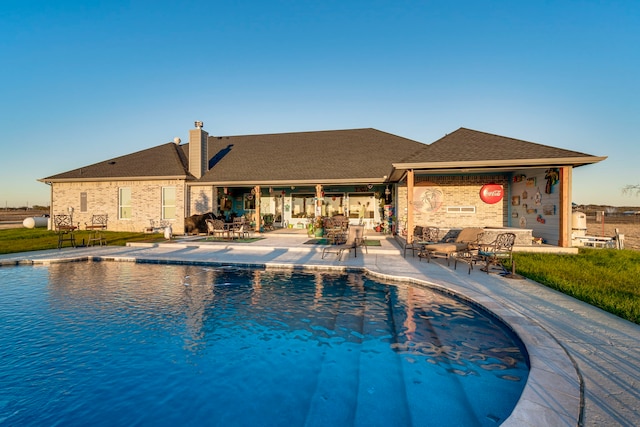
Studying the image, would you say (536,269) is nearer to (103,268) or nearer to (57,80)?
(103,268)

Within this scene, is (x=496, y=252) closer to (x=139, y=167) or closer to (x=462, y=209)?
(x=462, y=209)

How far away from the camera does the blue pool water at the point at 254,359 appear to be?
127 inches

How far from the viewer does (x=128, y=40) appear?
1541 cm

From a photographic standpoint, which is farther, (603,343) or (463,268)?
(463,268)

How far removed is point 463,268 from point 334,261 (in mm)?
3937

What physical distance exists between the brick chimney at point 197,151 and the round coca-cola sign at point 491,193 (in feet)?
52.7

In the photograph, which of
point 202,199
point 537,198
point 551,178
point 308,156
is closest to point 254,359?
point 551,178

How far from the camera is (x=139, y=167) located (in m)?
20.0

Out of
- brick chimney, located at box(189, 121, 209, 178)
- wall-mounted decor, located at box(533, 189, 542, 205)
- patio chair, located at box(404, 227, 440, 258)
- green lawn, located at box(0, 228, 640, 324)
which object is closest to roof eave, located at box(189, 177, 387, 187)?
brick chimney, located at box(189, 121, 209, 178)

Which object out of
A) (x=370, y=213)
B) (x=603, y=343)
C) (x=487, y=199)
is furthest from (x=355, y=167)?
(x=603, y=343)

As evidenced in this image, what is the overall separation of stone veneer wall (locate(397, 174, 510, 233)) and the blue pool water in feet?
31.1

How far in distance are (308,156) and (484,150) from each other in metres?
10.7

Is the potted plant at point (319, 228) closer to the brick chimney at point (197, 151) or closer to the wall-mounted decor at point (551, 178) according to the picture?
the brick chimney at point (197, 151)

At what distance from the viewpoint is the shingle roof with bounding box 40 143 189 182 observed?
62.6 feet
